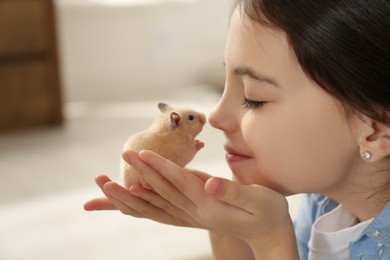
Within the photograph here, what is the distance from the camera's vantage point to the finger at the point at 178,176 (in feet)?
2.70

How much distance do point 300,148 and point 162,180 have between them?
0.65 ft

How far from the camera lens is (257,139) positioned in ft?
2.92

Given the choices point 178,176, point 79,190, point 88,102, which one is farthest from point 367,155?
point 88,102

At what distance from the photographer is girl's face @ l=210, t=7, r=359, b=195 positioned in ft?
2.76

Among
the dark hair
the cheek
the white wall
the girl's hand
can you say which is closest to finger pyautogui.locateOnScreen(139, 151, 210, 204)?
the girl's hand

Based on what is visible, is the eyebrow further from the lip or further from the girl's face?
the lip

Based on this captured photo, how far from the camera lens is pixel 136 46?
2.93 meters

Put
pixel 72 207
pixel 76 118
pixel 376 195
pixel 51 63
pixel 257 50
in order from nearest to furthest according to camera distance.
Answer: pixel 257 50 → pixel 376 195 → pixel 72 207 → pixel 51 63 → pixel 76 118

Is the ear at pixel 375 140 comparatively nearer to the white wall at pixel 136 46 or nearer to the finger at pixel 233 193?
the finger at pixel 233 193

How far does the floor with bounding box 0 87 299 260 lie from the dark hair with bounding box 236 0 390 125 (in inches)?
32.6

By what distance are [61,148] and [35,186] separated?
0.35 meters

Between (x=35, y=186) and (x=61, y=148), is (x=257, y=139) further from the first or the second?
(x=61, y=148)

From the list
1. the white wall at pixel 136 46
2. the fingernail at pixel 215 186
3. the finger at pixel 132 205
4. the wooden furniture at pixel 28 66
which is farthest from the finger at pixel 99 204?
the white wall at pixel 136 46

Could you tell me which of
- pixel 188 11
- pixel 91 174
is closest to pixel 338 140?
pixel 91 174
